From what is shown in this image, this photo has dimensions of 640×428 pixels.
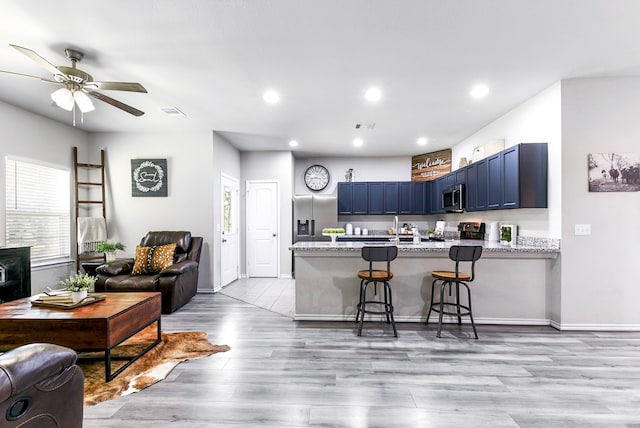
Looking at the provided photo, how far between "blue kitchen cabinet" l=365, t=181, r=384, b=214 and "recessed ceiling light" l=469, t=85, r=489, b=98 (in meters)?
3.17

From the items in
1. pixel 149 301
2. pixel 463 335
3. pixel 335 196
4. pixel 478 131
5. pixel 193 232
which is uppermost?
pixel 478 131

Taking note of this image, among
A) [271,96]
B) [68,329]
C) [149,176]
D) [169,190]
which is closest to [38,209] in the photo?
[149,176]

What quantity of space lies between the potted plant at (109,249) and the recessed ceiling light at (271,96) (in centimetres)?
330

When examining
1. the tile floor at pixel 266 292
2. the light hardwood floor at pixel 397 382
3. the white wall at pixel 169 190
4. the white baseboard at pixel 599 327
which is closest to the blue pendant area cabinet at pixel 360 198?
the tile floor at pixel 266 292

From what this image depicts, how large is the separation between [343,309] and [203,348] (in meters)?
1.64

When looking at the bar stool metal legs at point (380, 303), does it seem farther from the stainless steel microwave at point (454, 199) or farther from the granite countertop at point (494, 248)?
the stainless steel microwave at point (454, 199)

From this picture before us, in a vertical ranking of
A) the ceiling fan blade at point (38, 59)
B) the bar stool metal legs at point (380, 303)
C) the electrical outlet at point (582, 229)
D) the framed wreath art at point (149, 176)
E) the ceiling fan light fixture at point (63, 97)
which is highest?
the ceiling fan blade at point (38, 59)

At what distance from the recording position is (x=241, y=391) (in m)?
2.14

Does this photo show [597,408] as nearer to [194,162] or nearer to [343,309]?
[343,309]

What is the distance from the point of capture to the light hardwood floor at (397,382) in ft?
6.08

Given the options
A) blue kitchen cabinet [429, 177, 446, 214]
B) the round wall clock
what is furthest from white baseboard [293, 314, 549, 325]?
the round wall clock

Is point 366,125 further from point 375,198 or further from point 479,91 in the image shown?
point 375,198

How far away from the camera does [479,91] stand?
3.42 meters

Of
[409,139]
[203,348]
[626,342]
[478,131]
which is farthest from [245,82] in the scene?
[626,342]
